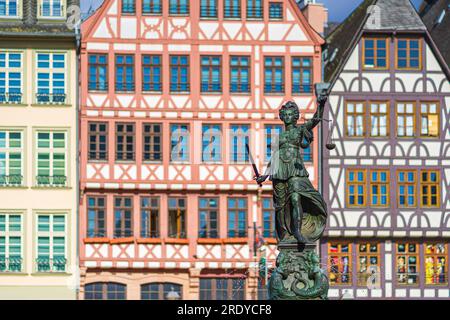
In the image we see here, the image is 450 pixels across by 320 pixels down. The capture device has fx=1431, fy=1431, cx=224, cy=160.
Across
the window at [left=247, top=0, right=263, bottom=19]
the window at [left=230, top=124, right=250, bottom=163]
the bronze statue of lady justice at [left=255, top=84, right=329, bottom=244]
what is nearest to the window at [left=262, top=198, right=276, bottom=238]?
the window at [left=230, top=124, right=250, bottom=163]

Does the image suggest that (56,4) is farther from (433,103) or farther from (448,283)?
(448,283)

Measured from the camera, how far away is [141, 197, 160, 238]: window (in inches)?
1613

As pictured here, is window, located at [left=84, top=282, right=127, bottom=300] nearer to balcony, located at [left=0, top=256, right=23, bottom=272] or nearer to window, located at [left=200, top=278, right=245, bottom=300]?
balcony, located at [left=0, top=256, right=23, bottom=272]

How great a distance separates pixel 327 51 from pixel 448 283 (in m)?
7.86

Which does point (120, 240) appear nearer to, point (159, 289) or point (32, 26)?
point (159, 289)

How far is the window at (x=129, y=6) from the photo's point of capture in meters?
41.1

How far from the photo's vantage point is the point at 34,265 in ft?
132

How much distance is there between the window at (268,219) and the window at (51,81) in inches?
257

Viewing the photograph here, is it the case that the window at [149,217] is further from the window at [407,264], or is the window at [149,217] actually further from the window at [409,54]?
the window at [409,54]

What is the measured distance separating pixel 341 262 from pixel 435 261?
2.83 m

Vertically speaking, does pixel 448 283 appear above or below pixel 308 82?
below

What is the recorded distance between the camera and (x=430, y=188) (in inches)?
1641
